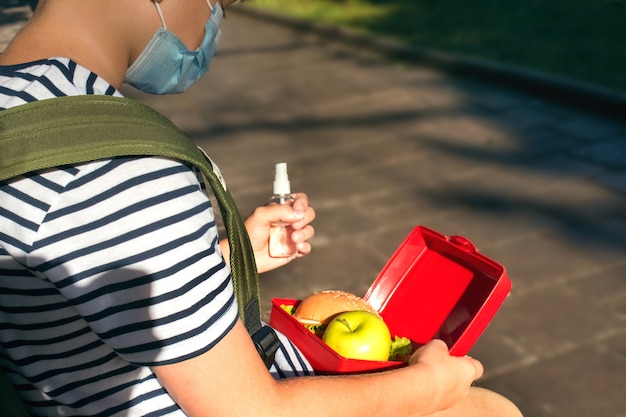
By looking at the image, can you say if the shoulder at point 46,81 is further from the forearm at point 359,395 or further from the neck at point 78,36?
the forearm at point 359,395

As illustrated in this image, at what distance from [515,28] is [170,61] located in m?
7.57

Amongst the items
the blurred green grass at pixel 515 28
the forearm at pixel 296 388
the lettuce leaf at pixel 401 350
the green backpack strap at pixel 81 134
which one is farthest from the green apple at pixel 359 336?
the blurred green grass at pixel 515 28

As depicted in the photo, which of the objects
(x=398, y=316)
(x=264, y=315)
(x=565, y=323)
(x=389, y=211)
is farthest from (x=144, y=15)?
→ (x=389, y=211)

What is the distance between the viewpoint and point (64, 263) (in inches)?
49.1

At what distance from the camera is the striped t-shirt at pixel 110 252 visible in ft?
4.08

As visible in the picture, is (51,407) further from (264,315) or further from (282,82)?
(282,82)

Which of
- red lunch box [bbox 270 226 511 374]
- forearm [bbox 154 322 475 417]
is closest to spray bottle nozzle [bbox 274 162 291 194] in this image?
red lunch box [bbox 270 226 511 374]

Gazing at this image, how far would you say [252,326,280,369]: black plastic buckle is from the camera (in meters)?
1.58

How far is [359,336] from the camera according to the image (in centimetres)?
180

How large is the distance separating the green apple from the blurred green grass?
5.54m

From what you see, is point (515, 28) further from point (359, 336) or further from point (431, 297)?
point (359, 336)

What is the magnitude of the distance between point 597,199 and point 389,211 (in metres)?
1.25

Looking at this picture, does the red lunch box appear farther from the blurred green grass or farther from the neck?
the blurred green grass

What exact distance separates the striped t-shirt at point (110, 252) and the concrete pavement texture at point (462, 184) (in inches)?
94.9
